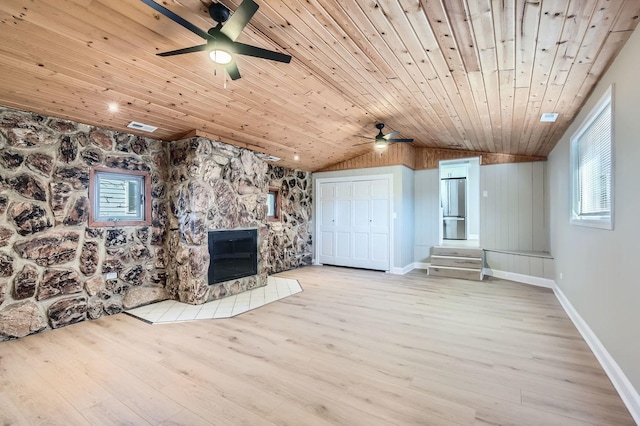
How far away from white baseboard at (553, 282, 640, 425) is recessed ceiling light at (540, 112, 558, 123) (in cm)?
232

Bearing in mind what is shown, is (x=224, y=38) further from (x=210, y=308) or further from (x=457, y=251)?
(x=457, y=251)

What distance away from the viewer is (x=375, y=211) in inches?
262

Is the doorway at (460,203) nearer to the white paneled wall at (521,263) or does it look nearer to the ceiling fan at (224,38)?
the white paneled wall at (521,263)

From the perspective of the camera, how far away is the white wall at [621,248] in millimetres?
1940

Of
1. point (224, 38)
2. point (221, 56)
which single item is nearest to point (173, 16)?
point (224, 38)

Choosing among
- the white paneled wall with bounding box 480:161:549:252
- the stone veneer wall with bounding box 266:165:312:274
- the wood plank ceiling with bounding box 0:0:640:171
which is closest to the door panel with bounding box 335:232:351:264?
the stone veneer wall with bounding box 266:165:312:274

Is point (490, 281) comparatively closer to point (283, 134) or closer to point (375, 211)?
point (375, 211)

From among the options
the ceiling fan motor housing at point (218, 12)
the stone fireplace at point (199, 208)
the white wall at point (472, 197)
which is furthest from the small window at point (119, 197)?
the white wall at point (472, 197)

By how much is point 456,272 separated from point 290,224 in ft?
12.1

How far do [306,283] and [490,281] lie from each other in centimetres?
348

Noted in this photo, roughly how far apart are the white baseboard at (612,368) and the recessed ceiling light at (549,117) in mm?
2320

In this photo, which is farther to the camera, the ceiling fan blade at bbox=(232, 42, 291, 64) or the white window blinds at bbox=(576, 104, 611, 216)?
the white window blinds at bbox=(576, 104, 611, 216)

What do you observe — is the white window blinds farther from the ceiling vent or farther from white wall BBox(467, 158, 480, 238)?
white wall BBox(467, 158, 480, 238)

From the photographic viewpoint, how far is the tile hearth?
12.3ft
